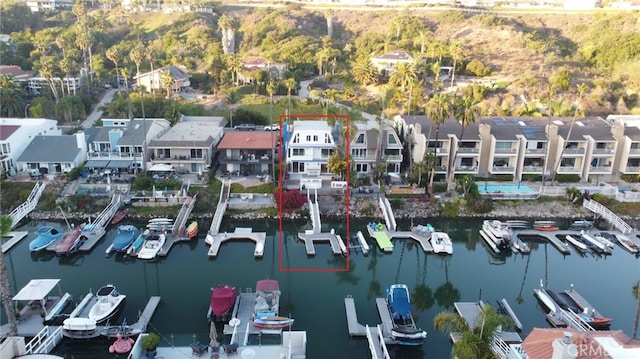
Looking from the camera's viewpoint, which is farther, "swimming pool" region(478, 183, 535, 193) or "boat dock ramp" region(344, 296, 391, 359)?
"swimming pool" region(478, 183, 535, 193)

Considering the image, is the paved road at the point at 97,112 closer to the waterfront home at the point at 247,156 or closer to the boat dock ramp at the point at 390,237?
the waterfront home at the point at 247,156

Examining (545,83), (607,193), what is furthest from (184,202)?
(545,83)

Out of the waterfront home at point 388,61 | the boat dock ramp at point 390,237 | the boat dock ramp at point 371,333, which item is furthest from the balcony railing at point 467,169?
the waterfront home at point 388,61

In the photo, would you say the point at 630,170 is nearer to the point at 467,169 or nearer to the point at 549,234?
the point at 549,234

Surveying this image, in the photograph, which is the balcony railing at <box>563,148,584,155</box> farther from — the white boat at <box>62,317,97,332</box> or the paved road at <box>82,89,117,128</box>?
the paved road at <box>82,89,117,128</box>

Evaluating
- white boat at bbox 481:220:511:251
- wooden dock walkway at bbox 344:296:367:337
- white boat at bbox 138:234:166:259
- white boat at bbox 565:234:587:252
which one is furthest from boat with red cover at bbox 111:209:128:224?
white boat at bbox 565:234:587:252

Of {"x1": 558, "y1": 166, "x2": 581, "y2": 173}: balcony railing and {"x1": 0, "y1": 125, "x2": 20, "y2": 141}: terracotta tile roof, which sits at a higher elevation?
{"x1": 0, "y1": 125, "x2": 20, "y2": 141}: terracotta tile roof
